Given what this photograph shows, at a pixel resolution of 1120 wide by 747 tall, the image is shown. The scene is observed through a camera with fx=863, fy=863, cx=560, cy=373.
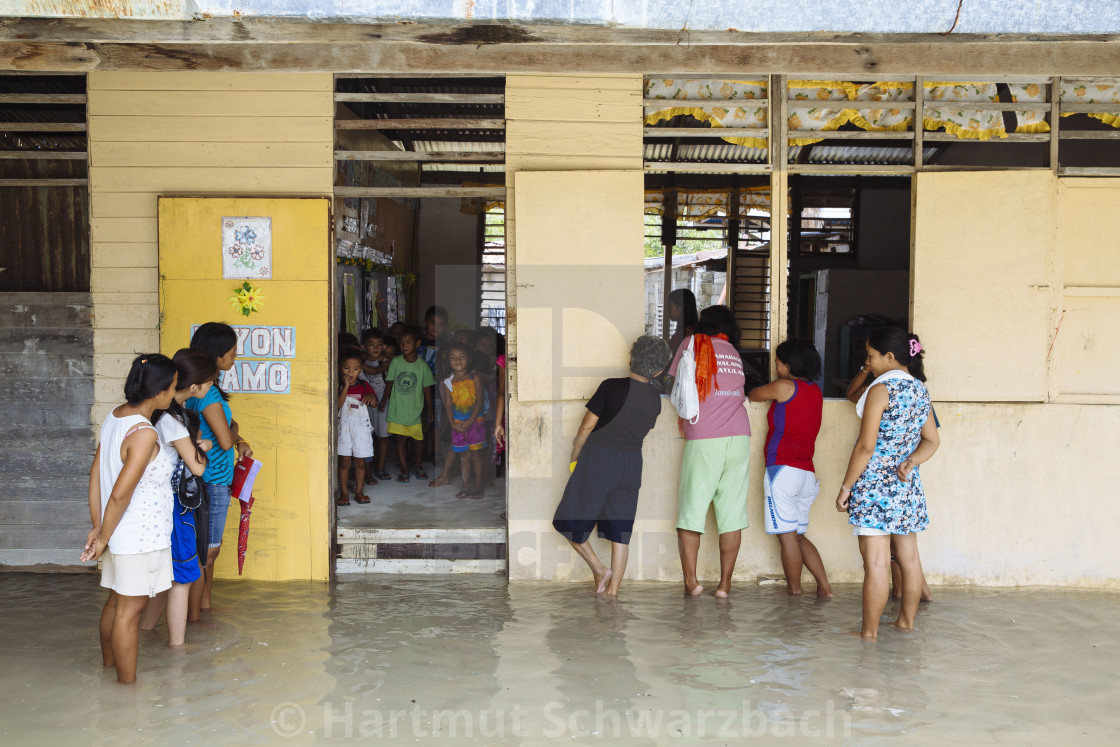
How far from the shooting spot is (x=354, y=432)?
6430 mm

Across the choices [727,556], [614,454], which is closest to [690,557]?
[727,556]

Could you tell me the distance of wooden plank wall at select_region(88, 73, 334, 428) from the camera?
5156 millimetres

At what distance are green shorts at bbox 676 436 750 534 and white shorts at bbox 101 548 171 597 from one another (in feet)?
9.08

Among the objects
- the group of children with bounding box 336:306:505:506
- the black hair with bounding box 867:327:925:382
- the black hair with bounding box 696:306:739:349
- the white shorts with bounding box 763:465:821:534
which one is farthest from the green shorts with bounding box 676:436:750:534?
the group of children with bounding box 336:306:505:506

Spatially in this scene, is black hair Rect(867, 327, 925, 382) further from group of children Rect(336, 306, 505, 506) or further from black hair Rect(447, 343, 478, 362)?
black hair Rect(447, 343, 478, 362)

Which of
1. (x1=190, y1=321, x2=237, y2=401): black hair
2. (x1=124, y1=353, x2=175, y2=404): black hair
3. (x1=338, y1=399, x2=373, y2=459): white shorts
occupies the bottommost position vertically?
(x1=338, y1=399, x2=373, y2=459): white shorts

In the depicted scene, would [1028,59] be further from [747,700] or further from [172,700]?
[172,700]

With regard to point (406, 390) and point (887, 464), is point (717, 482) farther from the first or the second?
point (406, 390)

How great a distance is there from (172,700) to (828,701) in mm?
2744

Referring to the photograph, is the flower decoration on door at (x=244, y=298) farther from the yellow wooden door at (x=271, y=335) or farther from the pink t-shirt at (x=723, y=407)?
the pink t-shirt at (x=723, y=407)

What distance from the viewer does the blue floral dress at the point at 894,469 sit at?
426 cm

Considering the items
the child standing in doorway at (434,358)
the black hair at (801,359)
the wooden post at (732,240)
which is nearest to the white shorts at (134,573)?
the black hair at (801,359)

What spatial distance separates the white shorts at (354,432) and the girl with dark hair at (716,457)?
2.58 m

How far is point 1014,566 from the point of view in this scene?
5.28m
